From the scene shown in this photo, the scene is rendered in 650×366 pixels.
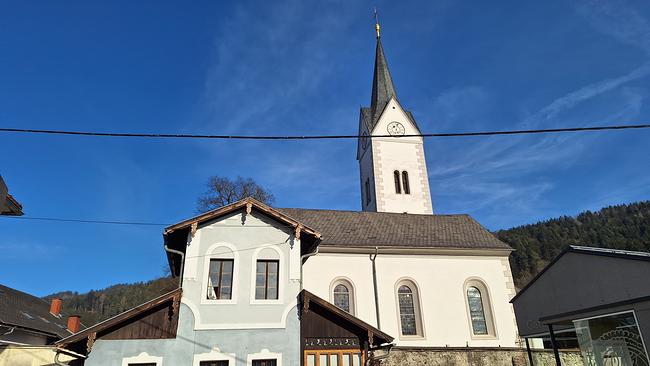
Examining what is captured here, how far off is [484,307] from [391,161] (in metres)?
15.0

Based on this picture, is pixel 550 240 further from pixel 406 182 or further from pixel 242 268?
pixel 242 268

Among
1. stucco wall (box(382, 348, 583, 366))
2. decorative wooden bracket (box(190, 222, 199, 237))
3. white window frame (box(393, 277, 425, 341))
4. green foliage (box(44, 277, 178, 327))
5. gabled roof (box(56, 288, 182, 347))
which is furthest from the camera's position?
green foliage (box(44, 277, 178, 327))

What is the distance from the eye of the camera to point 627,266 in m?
11.0

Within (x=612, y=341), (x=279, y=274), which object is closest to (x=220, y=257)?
(x=279, y=274)

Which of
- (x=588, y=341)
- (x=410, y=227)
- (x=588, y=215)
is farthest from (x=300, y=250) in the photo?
(x=588, y=215)

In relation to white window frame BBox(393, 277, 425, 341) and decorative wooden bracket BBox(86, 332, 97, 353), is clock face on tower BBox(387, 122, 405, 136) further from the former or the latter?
decorative wooden bracket BBox(86, 332, 97, 353)

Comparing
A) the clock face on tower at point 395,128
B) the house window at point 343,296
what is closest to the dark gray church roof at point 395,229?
the house window at point 343,296

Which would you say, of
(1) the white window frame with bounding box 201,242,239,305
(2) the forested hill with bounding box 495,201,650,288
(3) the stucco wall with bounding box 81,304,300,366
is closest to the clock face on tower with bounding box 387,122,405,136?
(1) the white window frame with bounding box 201,242,239,305

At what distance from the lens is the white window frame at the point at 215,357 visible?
1319cm

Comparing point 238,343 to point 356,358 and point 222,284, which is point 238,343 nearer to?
point 222,284

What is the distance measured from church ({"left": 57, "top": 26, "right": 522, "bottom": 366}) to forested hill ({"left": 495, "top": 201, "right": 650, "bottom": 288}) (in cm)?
5815

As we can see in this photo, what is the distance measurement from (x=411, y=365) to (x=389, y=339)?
5800 millimetres

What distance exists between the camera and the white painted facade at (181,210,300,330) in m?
13.9

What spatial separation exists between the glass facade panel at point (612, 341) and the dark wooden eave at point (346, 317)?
560cm
